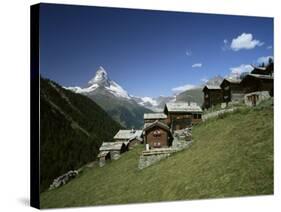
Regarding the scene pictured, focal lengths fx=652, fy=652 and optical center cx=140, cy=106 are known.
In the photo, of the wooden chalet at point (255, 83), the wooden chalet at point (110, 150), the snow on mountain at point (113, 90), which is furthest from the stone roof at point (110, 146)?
the wooden chalet at point (255, 83)

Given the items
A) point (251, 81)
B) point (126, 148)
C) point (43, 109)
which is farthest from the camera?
point (251, 81)

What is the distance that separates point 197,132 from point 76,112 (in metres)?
2.12

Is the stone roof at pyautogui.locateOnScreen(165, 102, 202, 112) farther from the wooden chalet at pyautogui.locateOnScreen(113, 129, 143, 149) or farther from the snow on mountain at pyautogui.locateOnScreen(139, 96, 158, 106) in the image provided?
the wooden chalet at pyautogui.locateOnScreen(113, 129, 143, 149)

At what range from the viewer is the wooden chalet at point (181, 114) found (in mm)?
10695

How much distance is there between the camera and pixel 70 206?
32.2 ft

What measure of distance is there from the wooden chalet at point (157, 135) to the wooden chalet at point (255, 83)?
62.5 inches

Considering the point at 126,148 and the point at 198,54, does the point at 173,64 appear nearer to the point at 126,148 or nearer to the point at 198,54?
the point at 198,54

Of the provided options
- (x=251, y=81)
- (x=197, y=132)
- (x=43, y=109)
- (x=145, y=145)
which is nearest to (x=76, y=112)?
(x=43, y=109)

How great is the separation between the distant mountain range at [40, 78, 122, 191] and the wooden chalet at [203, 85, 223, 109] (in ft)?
5.38

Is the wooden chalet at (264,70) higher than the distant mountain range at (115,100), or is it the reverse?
the wooden chalet at (264,70)

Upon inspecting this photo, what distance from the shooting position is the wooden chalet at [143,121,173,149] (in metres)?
10.6

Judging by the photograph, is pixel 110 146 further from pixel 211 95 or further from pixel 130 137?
pixel 211 95

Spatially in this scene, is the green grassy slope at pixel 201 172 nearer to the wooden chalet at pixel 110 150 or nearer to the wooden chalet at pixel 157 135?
the wooden chalet at pixel 110 150

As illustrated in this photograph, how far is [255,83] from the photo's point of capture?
36.6 feet
